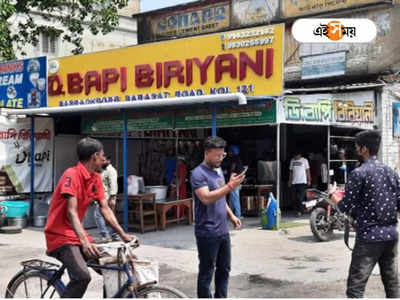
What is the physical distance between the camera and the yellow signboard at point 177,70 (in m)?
10.5

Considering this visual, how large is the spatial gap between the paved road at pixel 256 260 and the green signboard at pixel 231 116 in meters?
2.18

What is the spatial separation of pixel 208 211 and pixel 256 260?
3.82 metres

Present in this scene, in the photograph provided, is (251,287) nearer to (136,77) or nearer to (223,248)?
(223,248)

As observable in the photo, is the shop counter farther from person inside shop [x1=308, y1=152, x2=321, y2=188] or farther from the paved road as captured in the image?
person inside shop [x1=308, y1=152, x2=321, y2=188]

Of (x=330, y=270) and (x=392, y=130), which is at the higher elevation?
(x=392, y=130)

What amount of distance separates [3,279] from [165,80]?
5.80 m

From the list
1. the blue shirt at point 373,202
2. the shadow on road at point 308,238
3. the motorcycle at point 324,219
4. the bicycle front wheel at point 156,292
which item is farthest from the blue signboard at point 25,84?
the blue shirt at point 373,202

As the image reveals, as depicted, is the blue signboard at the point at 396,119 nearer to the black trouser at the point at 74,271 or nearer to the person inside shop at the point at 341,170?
the person inside shop at the point at 341,170

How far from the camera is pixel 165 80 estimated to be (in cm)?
1196

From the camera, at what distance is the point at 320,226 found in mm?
10414

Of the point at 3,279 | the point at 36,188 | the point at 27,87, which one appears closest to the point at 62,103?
the point at 27,87

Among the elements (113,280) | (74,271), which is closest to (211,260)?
(113,280)

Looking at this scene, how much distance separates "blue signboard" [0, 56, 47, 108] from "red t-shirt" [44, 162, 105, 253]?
32.6 feet

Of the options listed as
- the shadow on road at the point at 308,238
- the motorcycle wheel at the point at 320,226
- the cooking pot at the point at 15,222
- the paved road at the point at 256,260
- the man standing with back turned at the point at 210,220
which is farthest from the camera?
the cooking pot at the point at 15,222
